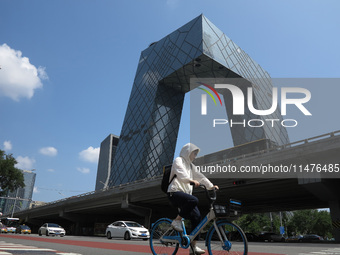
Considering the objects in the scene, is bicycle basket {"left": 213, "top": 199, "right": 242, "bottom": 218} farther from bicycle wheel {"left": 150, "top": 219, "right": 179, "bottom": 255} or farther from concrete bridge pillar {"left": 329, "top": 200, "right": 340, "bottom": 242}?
concrete bridge pillar {"left": 329, "top": 200, "right": 340, "bottom": 242}

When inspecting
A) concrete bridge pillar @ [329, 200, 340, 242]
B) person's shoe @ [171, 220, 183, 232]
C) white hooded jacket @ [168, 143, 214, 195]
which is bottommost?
person's shoe @ [171, 220, 183, 232]

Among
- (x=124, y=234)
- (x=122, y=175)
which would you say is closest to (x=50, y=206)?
(x=122, y=175)

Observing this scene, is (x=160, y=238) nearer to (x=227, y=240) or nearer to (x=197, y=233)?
(x=197, y=233)

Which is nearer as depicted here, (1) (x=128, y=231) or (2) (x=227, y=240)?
(2) (x=227, y=240)

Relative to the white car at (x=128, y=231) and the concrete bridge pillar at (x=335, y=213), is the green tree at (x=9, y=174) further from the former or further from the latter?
the concrete bridge pillar at (x=335, y=213)

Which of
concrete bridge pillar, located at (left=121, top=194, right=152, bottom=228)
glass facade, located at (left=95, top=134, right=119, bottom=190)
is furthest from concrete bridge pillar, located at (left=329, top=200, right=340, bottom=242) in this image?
glass facade, located at (left=95, top=134, right=119, bottom=190)

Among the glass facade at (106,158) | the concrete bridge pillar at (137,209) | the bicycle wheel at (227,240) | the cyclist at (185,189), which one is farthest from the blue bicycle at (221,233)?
the glass facade at (106,158)

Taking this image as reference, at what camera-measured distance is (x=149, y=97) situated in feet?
235

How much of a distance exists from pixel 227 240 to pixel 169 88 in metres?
68.9

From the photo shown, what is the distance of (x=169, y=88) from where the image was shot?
72.5 m

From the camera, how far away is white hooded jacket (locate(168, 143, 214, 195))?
4855 mm

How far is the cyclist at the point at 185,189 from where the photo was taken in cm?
481

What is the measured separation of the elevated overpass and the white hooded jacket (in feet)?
63.0

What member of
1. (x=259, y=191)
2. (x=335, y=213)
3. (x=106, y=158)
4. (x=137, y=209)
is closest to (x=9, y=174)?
(x=137, y=209)
